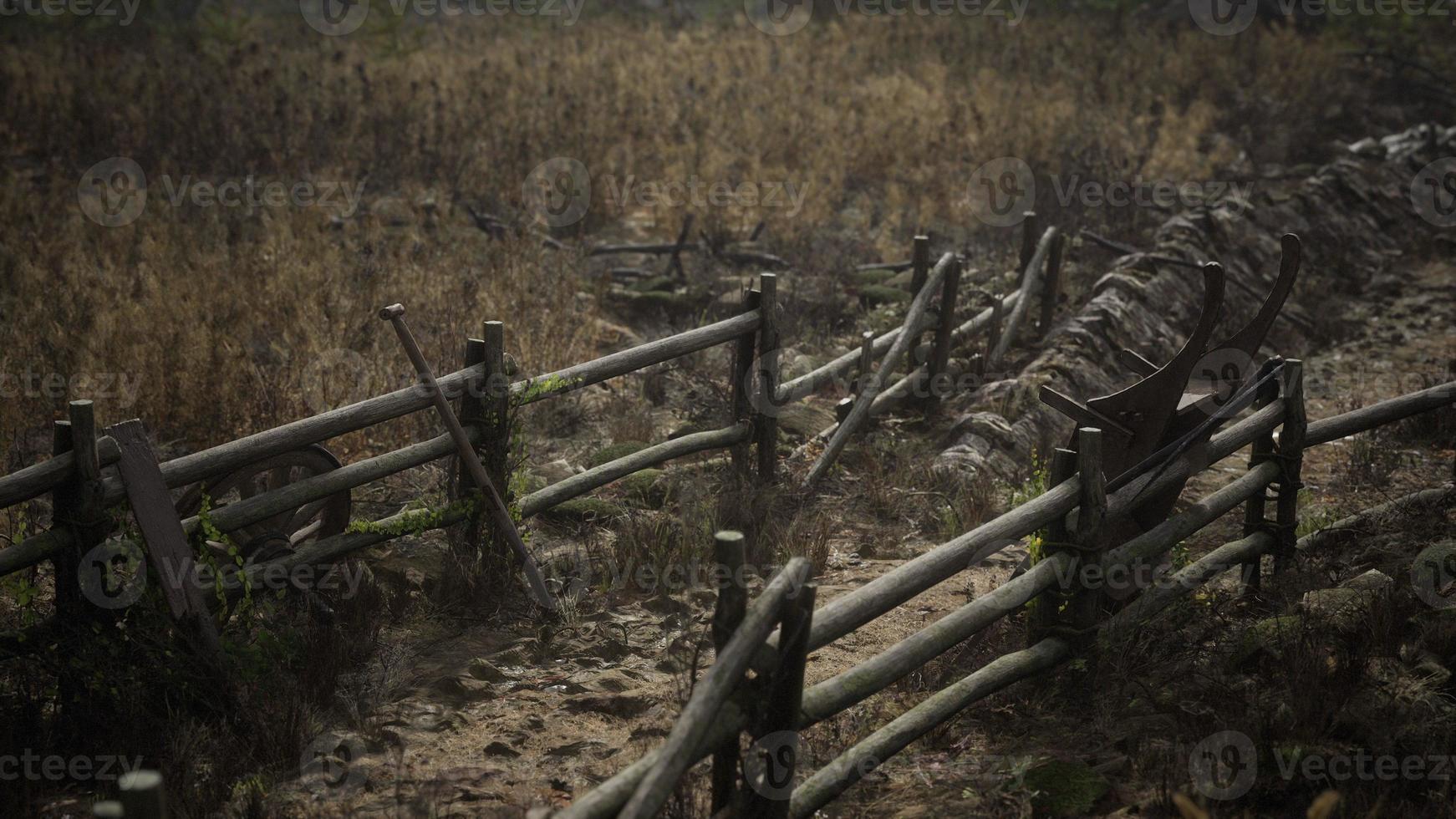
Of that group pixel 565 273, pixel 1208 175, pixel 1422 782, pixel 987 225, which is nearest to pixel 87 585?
pixel 1422 782

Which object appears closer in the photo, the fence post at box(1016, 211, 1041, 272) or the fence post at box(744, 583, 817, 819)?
the fence post at box(744, 583, 817, 819)

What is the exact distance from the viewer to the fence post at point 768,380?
19.5 ft

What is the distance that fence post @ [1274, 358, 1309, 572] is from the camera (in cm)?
476

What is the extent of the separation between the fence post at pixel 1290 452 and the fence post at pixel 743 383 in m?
2.67

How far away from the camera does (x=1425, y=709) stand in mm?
3541

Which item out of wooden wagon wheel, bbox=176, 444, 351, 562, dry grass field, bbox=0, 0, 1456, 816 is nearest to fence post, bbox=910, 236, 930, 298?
dry grass field, bbox=0, 0, 1456, 816

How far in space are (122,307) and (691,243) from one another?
16.2 ft

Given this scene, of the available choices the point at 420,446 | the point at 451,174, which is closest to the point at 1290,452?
the point at 420,446

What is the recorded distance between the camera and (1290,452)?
480cm

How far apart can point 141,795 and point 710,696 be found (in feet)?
4.33

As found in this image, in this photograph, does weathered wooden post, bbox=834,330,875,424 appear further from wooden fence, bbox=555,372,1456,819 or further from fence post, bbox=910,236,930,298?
wooden fence, bbox=555,372,1456,819

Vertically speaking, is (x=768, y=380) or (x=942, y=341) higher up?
(x=768, y=380)

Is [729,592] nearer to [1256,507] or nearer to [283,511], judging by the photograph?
[283,511]

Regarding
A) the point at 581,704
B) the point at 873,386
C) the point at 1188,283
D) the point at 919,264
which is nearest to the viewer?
the point at 581,704
